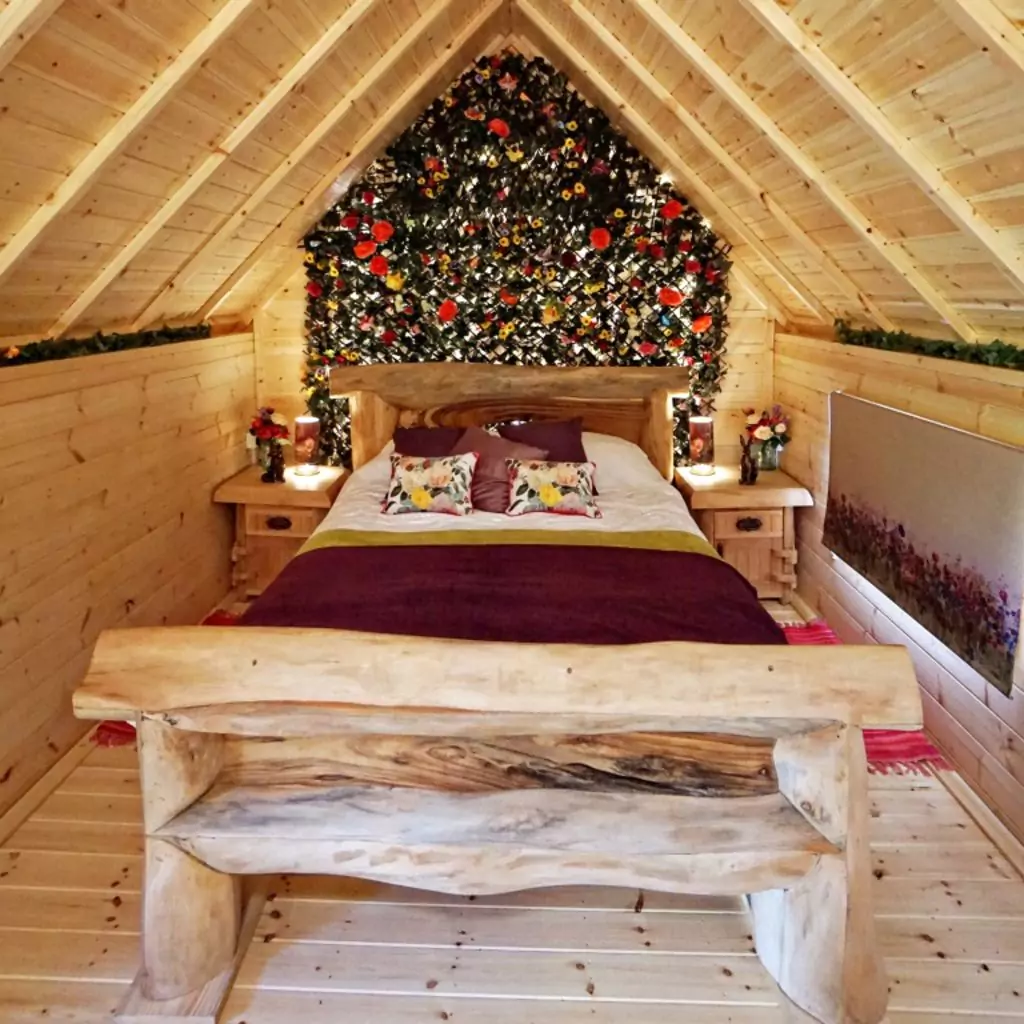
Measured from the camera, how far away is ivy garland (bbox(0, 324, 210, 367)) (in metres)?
2.85

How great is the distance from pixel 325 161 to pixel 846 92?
241 cm

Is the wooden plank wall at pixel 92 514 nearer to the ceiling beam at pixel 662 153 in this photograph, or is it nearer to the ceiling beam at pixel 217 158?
the ceiling beam at pixel 217 158

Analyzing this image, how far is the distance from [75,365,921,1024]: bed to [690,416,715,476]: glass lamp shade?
8.59ft

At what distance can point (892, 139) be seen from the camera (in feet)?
7.60

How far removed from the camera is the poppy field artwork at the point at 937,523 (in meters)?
2.51

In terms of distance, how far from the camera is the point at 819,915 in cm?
195

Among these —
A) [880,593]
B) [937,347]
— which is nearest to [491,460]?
[880,593]

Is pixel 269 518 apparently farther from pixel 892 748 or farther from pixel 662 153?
Result: pixel 892 748

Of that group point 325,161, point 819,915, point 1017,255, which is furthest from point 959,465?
point 325,161

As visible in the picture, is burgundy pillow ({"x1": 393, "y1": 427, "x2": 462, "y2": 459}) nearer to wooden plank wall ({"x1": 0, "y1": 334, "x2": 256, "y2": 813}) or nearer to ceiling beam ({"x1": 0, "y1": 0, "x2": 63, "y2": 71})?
wooden plank wall ({"x1": 0, "y1": 334, "x2": 256, "y2": 813})

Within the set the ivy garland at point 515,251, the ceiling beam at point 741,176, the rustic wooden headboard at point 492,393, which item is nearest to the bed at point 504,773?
the ceiling beam at point 741,176

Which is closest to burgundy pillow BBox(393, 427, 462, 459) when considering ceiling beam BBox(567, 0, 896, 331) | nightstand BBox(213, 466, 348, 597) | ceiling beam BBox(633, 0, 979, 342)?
nightstand BBox(213, 466, 348, 597)

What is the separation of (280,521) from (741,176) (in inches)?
101

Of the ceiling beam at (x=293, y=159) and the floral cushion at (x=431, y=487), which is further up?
the ceiling beam at (x=293, y=159)
